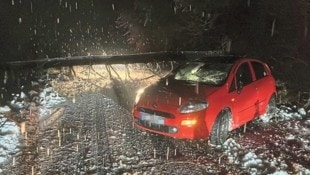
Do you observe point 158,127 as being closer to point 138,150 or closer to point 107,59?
point 138,150

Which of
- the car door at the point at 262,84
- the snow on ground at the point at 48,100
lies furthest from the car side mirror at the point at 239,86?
the snow on ground at the point at 48,100

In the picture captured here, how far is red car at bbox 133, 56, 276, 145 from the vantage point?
296 inches

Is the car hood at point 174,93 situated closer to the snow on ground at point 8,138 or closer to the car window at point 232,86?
the car window at point 232,86

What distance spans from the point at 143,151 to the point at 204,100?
4.74ft

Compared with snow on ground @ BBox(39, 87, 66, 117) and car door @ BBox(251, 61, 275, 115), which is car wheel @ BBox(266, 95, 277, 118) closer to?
car door @ BBox(251, 61, 275, 115)

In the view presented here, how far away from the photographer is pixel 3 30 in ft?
57.4

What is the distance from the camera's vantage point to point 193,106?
297 inches

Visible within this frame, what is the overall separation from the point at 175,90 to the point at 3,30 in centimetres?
1184

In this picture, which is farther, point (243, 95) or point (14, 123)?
point (14, 123)

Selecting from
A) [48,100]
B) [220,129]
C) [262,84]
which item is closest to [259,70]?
[262,84]

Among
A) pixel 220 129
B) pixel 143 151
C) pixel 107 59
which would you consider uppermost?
pixel 107 59

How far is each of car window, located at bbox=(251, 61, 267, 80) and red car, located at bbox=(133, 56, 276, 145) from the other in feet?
0.06

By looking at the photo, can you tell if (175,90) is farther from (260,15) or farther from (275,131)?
(260,15)

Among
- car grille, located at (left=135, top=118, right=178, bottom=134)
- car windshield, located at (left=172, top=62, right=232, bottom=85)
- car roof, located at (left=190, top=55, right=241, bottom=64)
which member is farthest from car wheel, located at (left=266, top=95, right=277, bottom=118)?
car grille, located at (left=135, top=118, right=178, bottom=134)
